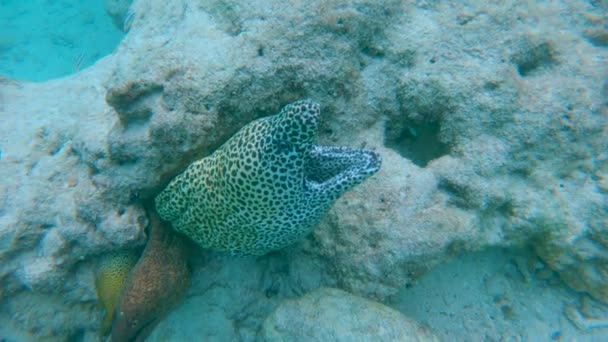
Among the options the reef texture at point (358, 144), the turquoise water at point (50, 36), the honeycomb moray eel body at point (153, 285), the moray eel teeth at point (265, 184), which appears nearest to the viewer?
the moray eel teeth at point (265, 184)

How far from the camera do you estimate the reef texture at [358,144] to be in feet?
10.2

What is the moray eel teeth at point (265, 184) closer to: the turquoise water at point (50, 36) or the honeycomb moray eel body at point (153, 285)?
the honeycomb moray eel body at point (153, 285)

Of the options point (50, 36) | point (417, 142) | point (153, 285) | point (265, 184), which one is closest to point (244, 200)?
point (265, 184)

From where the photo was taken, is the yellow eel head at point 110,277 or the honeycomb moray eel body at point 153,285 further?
the yellow eel head at point 110,277

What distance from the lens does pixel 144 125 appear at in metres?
3.16

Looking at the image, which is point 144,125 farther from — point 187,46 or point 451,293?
point 451,293

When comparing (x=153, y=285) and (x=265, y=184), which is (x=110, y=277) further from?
(x=265, y=184)

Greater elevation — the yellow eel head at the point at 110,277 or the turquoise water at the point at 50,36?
the yellow eel head at the point at 110,277

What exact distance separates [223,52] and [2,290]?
3.41 metres

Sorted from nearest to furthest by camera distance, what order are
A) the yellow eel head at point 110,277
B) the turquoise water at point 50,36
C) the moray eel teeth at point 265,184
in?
the moray eel teeth at point 265,184 < the yellow eel head at point 110,277 < the turquoise water at point 50,36

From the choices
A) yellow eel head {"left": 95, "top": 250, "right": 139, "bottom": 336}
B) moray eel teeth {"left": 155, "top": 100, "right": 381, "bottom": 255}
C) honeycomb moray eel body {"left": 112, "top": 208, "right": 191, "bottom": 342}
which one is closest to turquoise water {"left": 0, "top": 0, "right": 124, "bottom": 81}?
yellow eel head {"left": 95, "top": 250, "right": 139, "bottom": 336}

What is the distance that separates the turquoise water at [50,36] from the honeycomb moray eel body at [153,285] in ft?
64.1

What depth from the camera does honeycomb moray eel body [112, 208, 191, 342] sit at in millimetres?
2943

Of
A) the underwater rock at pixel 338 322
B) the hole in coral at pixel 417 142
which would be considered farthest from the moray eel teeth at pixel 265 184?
the hole in coral at pixel 417 142
